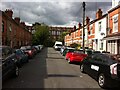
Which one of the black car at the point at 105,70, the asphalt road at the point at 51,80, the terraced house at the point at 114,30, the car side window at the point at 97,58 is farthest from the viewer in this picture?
the terraced house at the point at 114,30

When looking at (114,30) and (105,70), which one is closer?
(105,70)

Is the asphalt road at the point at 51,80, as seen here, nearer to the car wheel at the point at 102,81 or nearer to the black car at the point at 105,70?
the car wheel at the point at 102,81

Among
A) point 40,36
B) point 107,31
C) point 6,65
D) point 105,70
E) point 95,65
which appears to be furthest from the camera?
point 40,36

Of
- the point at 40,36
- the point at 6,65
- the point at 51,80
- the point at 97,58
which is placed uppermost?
the point at 40,36

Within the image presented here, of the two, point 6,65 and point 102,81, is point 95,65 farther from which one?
point 6,65

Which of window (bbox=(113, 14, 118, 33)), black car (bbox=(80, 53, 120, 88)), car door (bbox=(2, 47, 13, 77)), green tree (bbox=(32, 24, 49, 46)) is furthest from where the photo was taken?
green tree (bbox=(32, 24, 49, 46))

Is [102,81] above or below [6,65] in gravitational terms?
below

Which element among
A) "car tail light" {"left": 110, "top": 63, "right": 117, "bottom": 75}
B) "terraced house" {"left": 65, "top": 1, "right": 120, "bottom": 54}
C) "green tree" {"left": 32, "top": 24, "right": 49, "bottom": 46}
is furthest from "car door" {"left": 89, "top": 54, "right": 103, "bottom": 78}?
"green tree" {"left": 32, "top": 24, "right": 49, "bottom": 46}

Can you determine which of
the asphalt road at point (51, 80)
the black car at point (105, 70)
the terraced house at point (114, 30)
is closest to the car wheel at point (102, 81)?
the black car at point (105, 70)

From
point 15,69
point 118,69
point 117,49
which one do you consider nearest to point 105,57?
point 118,69

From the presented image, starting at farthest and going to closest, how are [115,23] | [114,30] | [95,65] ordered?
[114,30]
[115,23]
[95,65]

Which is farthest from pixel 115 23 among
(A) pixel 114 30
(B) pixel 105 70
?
(B) pixel 105 70

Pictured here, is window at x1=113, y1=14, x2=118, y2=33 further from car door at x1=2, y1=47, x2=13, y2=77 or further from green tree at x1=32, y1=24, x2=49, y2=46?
green tree at x1=32, y1=24, x2=49, y2=46

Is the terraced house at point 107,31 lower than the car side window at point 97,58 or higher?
higher
